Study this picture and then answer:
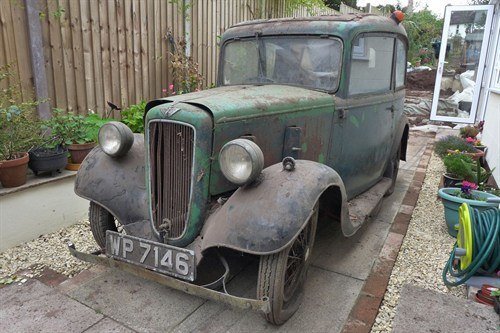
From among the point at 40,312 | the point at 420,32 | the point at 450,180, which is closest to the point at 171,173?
the point at 40,312

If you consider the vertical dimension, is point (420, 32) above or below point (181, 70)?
above

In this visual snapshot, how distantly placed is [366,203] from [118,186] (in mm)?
2206

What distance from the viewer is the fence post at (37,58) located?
3.72 metres

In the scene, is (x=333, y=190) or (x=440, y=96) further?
(x=440, y=96)

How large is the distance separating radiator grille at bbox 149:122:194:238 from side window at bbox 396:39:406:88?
111 inches

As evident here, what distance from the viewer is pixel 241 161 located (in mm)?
2164

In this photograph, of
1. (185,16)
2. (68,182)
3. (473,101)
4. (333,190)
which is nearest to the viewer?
(333,190)

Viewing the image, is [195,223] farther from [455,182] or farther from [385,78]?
[455,182]

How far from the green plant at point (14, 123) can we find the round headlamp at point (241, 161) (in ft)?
7.15

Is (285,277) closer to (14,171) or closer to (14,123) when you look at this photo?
(14,171)

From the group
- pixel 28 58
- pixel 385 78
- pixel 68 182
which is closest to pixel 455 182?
pixel 385 78

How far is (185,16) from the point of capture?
222 inches

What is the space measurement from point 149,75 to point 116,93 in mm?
641

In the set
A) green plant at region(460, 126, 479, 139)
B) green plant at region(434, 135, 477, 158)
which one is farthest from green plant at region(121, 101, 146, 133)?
green plant at region(460, 126, 479, 139)
